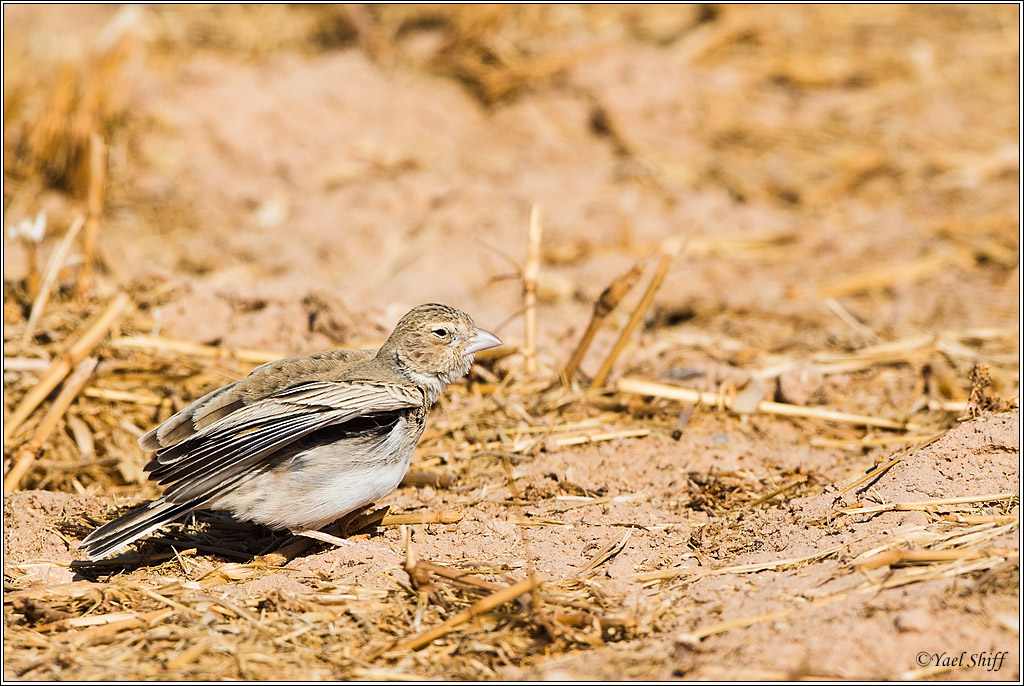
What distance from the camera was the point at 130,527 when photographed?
435 cm

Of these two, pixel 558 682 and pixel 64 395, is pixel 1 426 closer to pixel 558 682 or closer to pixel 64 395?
pixel 64 395

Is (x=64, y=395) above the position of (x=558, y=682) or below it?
above

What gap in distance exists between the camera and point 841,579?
3.91 metres

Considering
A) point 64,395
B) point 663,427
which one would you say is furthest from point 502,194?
point 64,395

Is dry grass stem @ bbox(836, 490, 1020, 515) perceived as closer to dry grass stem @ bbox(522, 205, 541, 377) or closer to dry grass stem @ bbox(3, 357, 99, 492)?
dry grass stem @ bbox(522, 205, 541, 377)

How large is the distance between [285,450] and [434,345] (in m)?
1.01

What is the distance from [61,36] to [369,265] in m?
4.85

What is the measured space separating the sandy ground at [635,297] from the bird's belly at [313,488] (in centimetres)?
25

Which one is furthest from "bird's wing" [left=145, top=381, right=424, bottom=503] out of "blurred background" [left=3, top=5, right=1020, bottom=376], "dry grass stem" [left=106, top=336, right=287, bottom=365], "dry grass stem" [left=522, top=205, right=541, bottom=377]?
"blurred background" [left=3, top=5, right=1020, bottom=376]

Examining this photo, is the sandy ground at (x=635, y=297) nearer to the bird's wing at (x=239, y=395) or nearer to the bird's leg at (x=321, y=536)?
the bird's leg at (x=321, y=536)

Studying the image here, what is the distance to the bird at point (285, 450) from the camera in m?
4.47

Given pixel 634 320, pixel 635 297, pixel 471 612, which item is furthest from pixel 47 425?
pixel 635 297

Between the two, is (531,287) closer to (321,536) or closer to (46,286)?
(321,536)

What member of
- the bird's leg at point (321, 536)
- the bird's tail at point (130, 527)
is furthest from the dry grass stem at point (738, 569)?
the bird's tail at point (130, 527)
